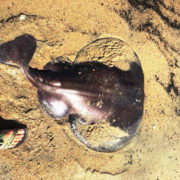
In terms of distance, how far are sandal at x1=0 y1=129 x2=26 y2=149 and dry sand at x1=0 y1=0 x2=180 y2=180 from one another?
3.4 inches

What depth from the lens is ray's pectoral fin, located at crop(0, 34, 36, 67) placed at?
76.5 inches

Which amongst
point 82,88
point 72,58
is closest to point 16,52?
point 72,58

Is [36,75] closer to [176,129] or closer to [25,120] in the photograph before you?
[25,120]

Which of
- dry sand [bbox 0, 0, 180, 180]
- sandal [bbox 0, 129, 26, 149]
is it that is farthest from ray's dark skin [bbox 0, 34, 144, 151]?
sandal [bbox 0, 129, 26, 149]

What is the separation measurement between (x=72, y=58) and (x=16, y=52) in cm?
56

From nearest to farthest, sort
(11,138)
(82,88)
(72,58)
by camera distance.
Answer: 1. (82,88)
2. (11,138)
3. (72,58)

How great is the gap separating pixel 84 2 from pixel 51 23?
41 cm

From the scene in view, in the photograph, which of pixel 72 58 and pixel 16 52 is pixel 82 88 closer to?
pixel 72 58

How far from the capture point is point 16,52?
196 cm

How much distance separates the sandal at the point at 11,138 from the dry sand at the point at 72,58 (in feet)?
0.28

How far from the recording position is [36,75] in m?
1.96

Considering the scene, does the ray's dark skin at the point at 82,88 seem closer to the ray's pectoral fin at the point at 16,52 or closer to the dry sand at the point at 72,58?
the ray's pectoral fin at the point at 16,52

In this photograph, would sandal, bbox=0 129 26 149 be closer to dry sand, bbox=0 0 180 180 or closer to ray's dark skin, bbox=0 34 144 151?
dry sand, bbox=0 0 180 180

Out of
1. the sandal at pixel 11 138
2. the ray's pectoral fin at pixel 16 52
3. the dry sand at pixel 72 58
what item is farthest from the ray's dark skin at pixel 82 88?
the sandal at pixel 11 138
